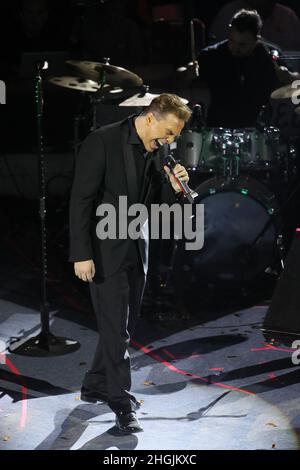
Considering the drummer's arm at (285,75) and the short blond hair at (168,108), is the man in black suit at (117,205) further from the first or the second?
the drummer's arm at (285,75)

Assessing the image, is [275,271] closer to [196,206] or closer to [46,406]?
[196,206]

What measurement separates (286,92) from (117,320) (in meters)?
3.69

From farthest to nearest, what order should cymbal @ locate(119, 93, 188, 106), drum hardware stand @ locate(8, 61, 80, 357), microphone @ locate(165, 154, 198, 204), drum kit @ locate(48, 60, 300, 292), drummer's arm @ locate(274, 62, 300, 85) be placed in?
drummer's arm @ locate(274, 62, 300, 85) < drum kit @ locate(48, 60, 300, 292) < cymbal @ locate(119, 93, 188, 106) < drum hardware stand @ locate(8, 61, 80, 357) < microphone @ locate(165, 154, 198, 204)

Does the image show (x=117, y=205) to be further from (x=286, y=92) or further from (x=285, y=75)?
(x=285, y=75)

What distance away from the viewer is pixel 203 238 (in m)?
9.31

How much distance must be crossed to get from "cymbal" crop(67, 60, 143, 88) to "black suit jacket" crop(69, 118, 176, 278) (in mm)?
2854

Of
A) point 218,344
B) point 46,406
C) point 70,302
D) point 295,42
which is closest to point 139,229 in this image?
point 46,406

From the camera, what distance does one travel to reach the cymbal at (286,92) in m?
8.70

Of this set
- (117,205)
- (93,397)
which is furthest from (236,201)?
(117,205)

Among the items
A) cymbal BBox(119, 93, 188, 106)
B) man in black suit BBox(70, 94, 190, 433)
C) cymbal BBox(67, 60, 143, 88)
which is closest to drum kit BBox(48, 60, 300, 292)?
cymbal BBox(67, 60, 143, 88)

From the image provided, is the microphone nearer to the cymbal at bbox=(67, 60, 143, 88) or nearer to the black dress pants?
the black dress pants

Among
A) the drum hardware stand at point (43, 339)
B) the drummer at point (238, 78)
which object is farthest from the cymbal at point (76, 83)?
the drum hardware stand at point (43, 339)

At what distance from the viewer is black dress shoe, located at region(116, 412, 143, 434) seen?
589 cm
